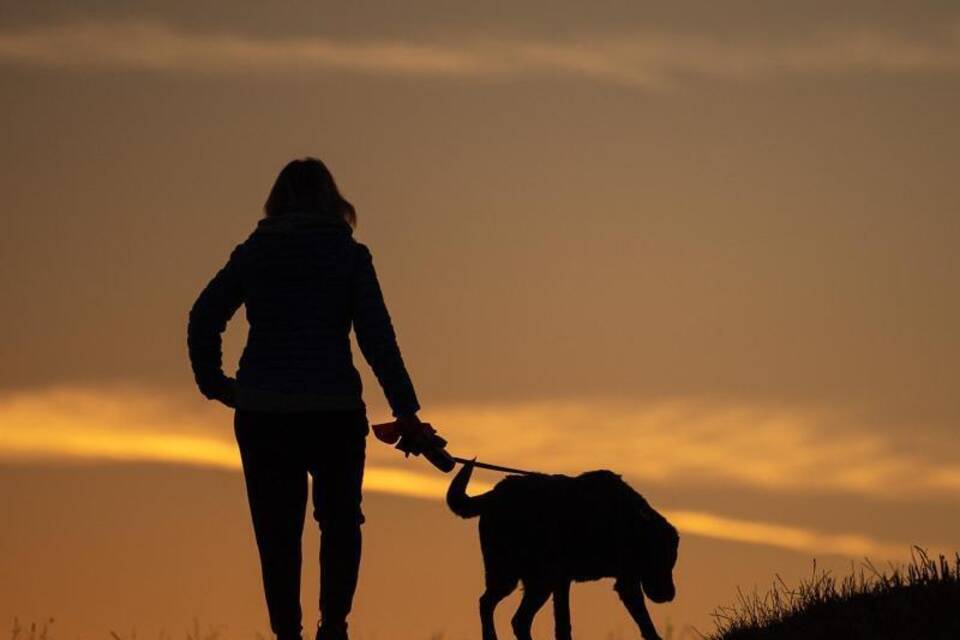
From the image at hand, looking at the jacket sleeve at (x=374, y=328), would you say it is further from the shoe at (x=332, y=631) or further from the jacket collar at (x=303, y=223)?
the shoe at (x=332, y=631)

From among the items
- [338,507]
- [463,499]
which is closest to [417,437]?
[338,507]

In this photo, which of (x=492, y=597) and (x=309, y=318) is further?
(x=492, y=597)

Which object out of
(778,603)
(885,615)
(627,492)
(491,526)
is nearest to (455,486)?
(491,526)

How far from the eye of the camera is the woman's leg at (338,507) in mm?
7641

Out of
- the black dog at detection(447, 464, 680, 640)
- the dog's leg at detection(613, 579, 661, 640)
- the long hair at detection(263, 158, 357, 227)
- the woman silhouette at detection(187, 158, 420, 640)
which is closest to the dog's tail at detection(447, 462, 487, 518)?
the black dog at detection(447, 464, 680, 640)

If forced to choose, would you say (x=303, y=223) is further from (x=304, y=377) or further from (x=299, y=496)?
(x=299, y=496)

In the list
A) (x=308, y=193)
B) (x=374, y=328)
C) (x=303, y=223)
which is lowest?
(x=374, y=328)

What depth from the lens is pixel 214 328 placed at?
8078mm

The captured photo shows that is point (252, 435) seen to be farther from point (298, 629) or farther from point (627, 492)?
point (627, 492)

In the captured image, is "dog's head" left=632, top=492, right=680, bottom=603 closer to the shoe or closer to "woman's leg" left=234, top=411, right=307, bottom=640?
the shoe

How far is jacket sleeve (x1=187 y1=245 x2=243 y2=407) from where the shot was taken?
7.94 m

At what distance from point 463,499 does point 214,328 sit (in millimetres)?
2564

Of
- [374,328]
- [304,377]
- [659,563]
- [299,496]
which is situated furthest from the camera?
[659,563]

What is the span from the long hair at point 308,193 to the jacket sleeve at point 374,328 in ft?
0.82
